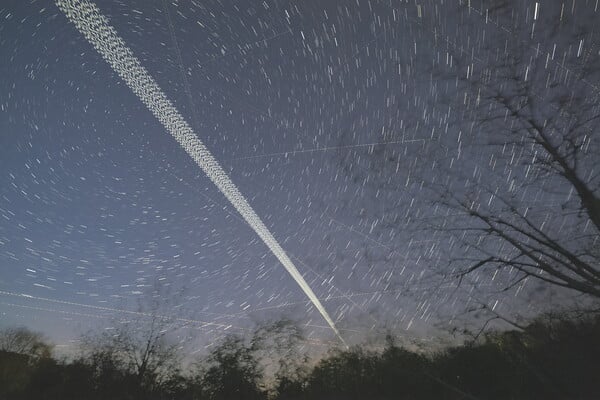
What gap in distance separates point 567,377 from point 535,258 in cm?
1777

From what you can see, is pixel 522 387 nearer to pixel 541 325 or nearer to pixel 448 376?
pixel 448 376

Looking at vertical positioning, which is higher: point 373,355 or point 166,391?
point 373,355

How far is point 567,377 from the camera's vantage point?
18.5m

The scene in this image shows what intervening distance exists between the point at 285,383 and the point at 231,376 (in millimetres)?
8884

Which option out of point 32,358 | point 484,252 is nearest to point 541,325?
point 484,252

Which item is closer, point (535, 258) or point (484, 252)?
point (535, 258)

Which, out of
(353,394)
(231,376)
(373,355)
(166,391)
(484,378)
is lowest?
(166,391)

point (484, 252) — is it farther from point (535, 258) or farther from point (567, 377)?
point (567, 377)

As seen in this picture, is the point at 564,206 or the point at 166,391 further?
the point at 166,391

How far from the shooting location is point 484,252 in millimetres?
7719

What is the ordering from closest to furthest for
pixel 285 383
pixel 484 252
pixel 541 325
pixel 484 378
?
pixel 484 252 < pixel 541 325 < pixel 484 378 < pixel 285 383

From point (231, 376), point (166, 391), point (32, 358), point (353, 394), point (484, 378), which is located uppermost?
point (484, 378)

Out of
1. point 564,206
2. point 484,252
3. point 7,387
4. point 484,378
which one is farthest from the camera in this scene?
point 484,378

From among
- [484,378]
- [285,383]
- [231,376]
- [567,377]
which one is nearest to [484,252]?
[567,377]
